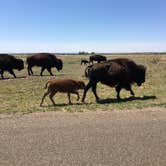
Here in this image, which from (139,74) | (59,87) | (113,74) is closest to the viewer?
(59,87)

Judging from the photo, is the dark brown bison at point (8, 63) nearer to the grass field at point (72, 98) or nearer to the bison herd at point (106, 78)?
the grass field at point (72, 98)

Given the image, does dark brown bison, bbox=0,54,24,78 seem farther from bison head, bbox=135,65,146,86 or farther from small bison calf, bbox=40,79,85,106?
small bison calf, bbox=40,79,85,106

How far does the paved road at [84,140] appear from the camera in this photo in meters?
7.36

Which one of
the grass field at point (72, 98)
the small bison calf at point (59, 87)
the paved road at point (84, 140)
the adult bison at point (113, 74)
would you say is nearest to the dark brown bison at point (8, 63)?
the grass field at point (72, 98)

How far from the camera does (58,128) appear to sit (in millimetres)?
9977

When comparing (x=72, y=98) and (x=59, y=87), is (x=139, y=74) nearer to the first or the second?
(x=72, y=98)

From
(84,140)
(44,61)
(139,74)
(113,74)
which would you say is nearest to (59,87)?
(113,74)

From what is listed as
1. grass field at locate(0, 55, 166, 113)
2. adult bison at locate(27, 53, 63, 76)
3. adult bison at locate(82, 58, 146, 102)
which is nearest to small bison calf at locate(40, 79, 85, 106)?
grass field at locate(0, 55, 166, 113)

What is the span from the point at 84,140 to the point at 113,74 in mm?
8124

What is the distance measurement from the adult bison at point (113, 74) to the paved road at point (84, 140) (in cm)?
452

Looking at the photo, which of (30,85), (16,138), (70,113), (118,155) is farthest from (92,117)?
(30,85)

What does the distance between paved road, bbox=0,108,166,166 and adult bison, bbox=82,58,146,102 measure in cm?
452

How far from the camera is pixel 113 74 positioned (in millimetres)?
16531

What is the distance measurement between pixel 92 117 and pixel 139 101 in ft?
13.8
